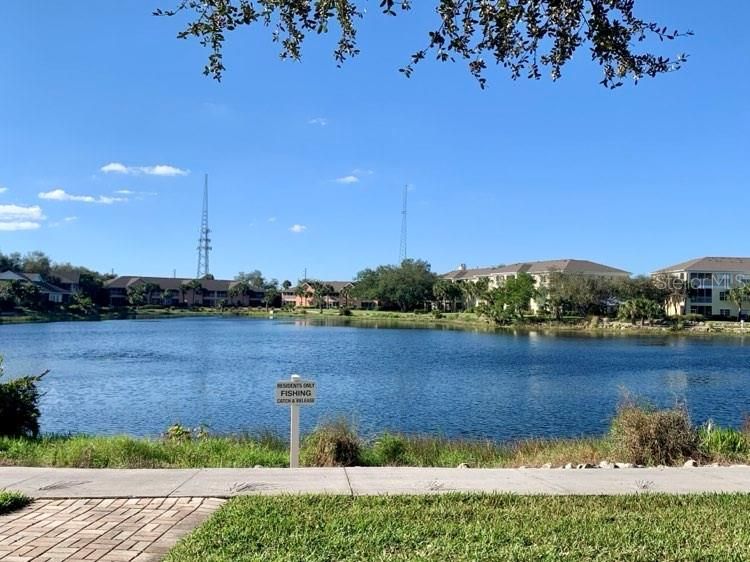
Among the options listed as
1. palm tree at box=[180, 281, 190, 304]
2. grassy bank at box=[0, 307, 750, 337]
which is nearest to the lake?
grassy bank at box=[0, 307, 750, 337]

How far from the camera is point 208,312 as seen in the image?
160 m

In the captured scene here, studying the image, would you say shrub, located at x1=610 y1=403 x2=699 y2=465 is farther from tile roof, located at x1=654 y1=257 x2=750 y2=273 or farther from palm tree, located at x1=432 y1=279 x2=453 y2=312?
palm tree, located at x1=432 y1=279 x2=453 y2=312

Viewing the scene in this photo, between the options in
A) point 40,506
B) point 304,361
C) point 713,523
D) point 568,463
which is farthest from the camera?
point 304,361

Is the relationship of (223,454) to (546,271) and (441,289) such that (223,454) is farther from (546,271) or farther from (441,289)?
(441,289)

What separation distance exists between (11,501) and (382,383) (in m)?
25.6

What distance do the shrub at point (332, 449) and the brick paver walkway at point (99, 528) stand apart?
3.56m

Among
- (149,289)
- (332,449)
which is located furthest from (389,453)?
(149,289)

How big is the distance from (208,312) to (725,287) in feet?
359

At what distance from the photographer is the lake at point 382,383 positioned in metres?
21.5

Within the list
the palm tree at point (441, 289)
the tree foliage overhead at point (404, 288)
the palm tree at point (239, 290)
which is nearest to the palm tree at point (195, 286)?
the palm tree at point (239, 290)

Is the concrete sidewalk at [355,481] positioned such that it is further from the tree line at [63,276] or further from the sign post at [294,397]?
the tree line at [63,276]

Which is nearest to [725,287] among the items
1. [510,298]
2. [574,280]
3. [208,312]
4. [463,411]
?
[574,280]

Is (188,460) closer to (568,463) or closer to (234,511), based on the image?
(234,511)

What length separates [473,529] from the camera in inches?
239
